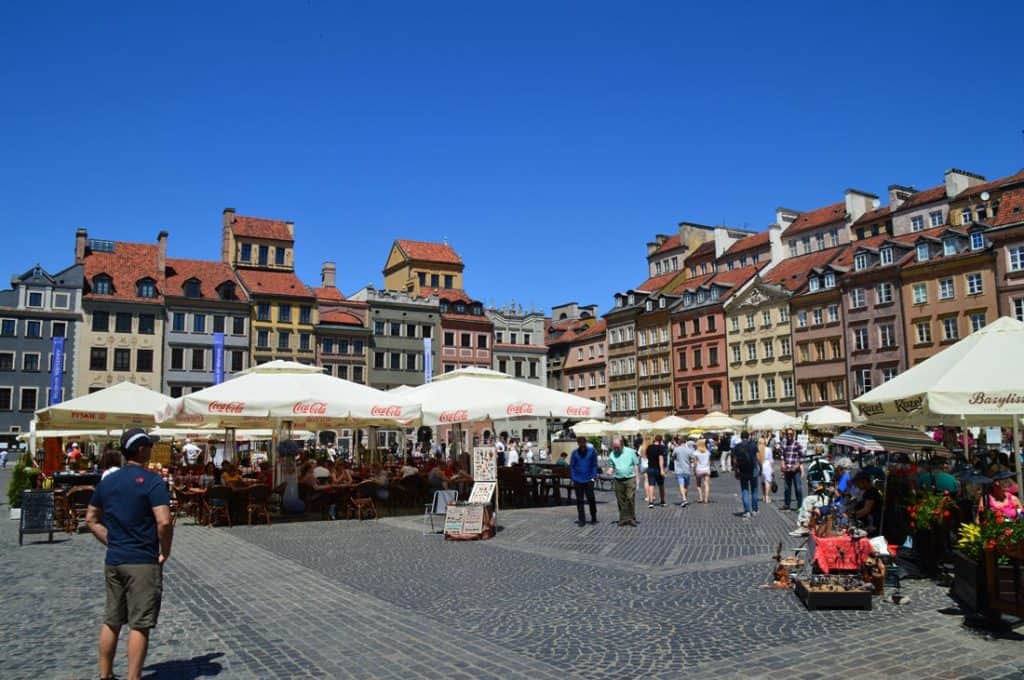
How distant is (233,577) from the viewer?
1089cm

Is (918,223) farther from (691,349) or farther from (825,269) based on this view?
(691,349)

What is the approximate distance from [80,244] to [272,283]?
13963 millimetres

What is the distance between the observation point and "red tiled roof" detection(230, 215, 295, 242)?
6819 cm

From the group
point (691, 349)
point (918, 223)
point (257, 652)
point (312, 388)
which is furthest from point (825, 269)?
point (257, 652)

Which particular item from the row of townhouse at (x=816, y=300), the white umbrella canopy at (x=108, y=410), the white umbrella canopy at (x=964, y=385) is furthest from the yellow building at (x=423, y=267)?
the white umbrella canopy at (x=964, y=385)

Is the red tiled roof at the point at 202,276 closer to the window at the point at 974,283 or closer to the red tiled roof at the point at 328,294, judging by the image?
the red tiled roof at the point at 328,294

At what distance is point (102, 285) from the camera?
204 feet

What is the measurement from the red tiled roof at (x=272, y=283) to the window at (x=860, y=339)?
129 ft

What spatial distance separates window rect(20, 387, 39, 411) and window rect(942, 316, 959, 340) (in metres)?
59.1

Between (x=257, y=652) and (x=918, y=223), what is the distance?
5768 centimetres

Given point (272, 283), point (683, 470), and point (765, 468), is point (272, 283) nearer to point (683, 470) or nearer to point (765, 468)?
point (683, 470)

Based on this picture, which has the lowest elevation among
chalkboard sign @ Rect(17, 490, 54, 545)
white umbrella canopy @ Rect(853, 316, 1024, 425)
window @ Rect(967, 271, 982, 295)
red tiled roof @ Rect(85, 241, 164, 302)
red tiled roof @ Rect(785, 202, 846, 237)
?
chalkboard sign @ Rect(17, 490, 54, 545)

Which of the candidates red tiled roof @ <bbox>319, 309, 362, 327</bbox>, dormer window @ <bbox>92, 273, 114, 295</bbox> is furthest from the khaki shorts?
red tiled roof @ <bbox>319, 309, 362, 327</bbox>

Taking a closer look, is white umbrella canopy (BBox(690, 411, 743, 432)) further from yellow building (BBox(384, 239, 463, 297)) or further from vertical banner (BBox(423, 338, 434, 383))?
yellow building (BBox(384, 239, 463, 297))
